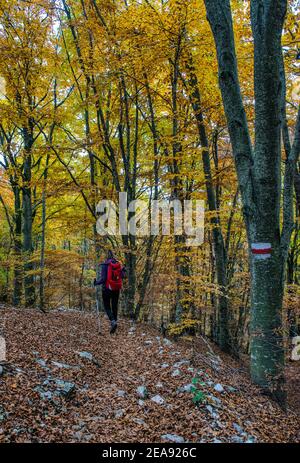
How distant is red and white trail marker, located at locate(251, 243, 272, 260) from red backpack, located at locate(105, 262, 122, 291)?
4.38 m

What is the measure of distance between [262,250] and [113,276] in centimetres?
457

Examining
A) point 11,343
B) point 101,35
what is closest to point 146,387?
point 11,343

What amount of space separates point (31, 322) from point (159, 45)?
7.22 metres

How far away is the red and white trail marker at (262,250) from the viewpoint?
4668 millimetres

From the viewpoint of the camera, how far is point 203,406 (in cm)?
390

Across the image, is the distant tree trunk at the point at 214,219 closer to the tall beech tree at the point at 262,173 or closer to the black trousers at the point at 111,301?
the black trousers at the point at 111,301

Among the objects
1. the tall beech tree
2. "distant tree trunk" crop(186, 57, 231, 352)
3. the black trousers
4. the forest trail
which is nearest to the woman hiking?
the black trousers

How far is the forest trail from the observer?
331 centimetres

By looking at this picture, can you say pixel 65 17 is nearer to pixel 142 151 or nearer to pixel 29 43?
pixel 29 43

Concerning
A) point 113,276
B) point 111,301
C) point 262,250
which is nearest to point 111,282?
point 113,276

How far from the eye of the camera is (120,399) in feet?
13.8

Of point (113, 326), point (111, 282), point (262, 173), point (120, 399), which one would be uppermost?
point (262, 173)

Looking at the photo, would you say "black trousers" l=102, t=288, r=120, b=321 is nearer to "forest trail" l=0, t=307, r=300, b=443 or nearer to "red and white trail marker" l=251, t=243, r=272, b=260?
"forest trail" l=0, t=307, r=300, b=443

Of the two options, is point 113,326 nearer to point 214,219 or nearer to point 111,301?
point 111,301
